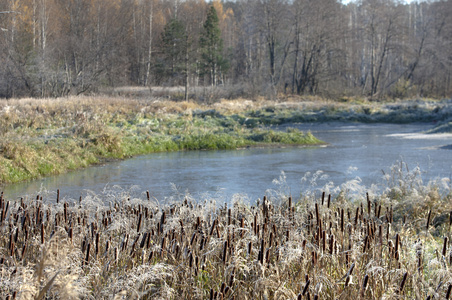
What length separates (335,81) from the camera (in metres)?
48.1

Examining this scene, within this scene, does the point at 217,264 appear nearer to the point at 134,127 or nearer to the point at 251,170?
the point at 251,170

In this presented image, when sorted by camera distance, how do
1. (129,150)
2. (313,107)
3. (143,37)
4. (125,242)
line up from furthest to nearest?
(143,37), (313,107), (129,150), (125,242)

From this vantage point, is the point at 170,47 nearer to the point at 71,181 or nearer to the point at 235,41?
the point at 235,41

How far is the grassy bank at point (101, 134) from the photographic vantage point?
12938 millimetres

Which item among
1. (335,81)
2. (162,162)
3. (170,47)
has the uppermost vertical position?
(170,47)

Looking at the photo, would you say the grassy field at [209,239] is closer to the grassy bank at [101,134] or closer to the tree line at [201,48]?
the grassy bank at [101,134]

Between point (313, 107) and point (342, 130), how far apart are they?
20.6ft

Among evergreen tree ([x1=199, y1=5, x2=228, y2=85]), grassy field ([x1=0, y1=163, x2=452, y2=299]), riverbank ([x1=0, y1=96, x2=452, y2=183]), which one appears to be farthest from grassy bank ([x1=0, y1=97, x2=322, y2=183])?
evergreen tree ([x1=199, y1=5, x2=228, y2=85])

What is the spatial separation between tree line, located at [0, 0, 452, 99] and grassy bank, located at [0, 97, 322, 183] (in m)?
A: 11.2

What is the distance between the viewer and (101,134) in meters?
16.7

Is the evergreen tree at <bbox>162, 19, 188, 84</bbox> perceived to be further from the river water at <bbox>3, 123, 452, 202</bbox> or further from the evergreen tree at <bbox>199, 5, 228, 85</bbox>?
the river water at <bbox>3, 123, 452, 202</bbox>

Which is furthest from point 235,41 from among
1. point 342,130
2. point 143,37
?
point 342,130

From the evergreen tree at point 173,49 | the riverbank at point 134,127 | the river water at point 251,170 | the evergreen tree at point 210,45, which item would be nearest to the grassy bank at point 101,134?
the riverbank at point 134,127

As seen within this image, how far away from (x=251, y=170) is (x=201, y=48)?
38.9 m
